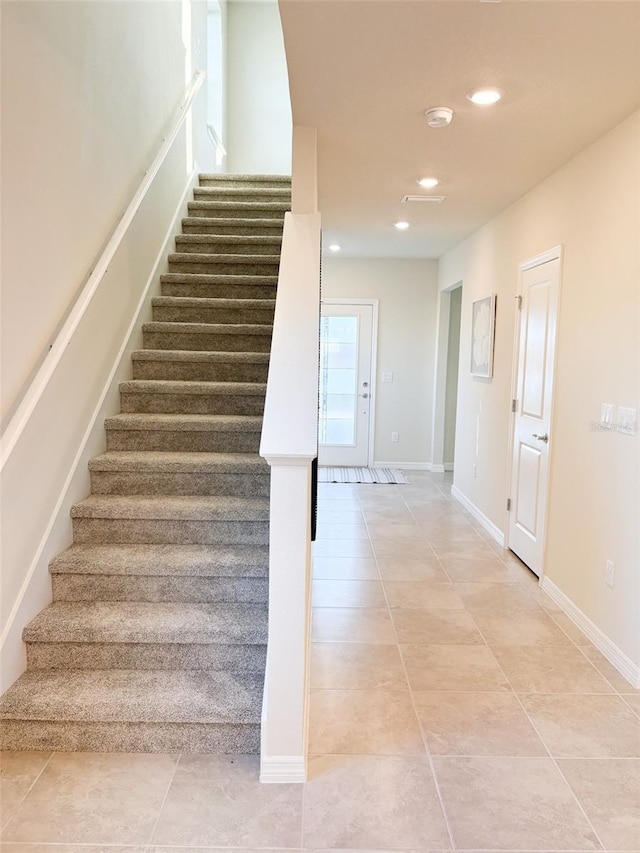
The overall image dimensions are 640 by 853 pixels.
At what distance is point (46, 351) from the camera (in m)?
2.14

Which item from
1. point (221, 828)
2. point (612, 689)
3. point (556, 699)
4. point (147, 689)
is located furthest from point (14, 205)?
point (612, 689)

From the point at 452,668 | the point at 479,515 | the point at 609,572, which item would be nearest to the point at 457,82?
the point at 609,572

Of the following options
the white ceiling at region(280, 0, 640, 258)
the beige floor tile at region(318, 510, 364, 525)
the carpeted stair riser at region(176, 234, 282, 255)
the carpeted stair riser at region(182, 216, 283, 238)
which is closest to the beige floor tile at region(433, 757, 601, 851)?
the white ceiling at region(280, 0, 640, 258)

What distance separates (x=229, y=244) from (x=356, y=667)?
2868 millimetres

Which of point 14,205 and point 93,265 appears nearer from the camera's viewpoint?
point 14,205

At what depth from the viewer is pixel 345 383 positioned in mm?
6617

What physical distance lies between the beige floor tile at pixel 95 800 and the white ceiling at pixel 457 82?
244 centimetres

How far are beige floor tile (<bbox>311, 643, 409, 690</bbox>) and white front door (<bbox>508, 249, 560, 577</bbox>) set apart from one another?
1.32m

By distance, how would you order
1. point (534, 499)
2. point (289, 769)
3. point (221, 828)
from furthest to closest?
point (534, 499)
point (289, 769)
point (221, 828)

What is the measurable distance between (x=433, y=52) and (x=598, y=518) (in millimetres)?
2112

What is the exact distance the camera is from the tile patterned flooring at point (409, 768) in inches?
62.9

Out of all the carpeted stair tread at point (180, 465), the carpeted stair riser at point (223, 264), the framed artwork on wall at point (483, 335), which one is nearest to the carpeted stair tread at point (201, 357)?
the carpeted stair tread at point (180, 465)

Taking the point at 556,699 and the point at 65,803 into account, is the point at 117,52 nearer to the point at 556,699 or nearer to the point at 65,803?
the point at 65,803

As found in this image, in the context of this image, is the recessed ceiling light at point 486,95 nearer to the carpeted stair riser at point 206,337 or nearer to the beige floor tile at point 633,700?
the carpeted stair riser at point 206,337
